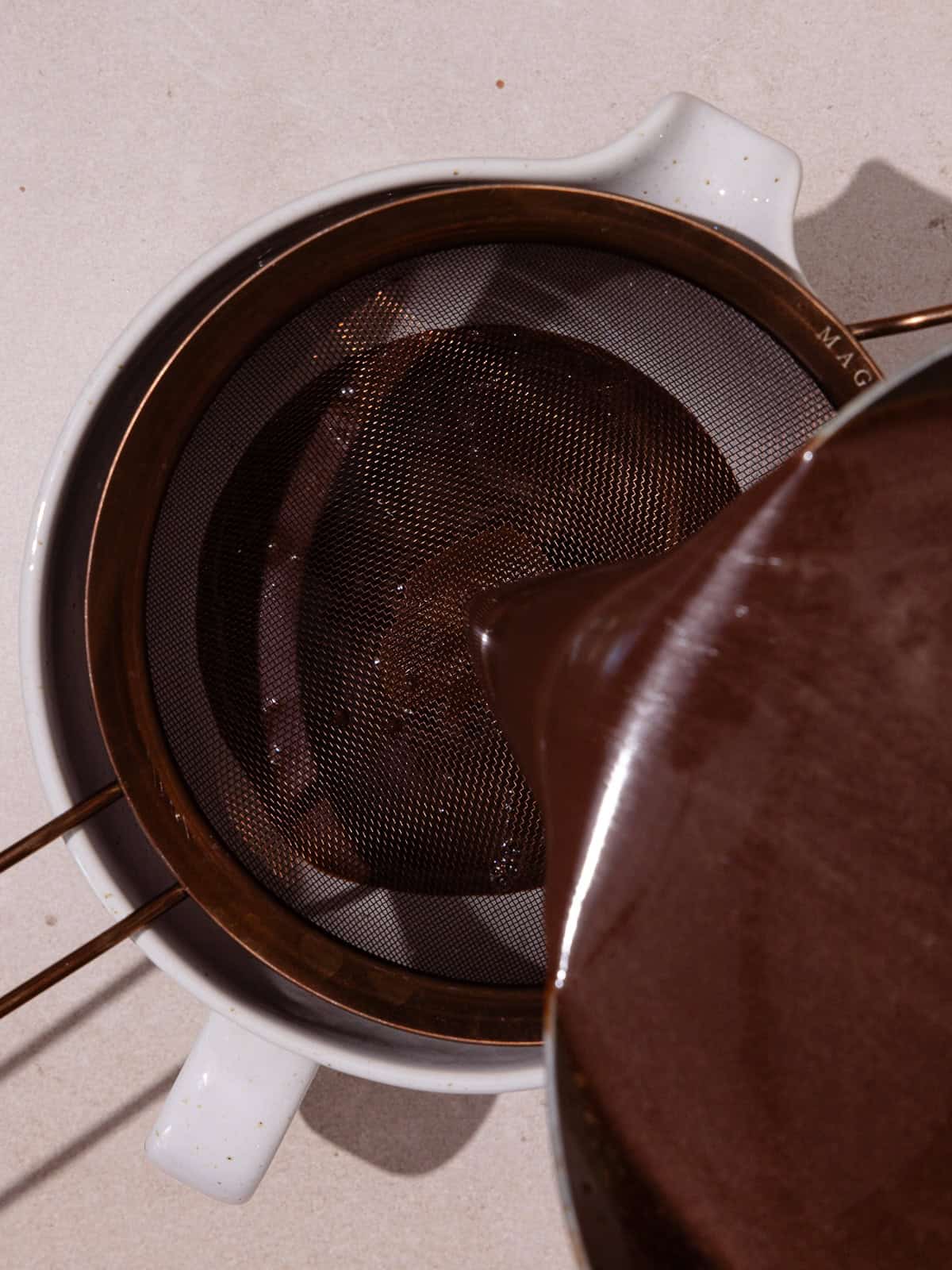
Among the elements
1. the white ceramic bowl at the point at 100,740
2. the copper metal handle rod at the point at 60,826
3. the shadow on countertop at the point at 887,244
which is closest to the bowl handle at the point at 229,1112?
the white ceramic bowl at the point at 100,740

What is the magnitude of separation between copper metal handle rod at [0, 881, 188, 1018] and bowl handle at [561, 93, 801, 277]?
37cm

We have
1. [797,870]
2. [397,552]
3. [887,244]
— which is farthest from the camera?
[887,244]

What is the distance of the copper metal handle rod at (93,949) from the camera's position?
38cm

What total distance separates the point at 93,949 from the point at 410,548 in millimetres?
252

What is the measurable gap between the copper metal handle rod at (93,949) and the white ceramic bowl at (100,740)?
0.07 feet

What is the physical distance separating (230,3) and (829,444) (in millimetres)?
577

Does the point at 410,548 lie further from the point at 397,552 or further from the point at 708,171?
the point at 708,171

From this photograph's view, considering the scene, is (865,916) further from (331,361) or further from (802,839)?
(331,361)

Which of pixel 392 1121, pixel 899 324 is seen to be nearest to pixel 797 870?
pixel 899 324

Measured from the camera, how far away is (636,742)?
0.82 ft

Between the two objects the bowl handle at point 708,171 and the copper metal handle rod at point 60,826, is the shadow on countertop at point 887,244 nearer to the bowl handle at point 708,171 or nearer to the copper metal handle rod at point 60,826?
the bowl handle at point 708,171

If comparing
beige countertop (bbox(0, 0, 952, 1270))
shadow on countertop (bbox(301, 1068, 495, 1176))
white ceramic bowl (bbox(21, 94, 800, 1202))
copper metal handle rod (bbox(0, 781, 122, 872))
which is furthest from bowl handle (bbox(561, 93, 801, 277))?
shadow on countertop (bbox(301, 1068, 495, 1176))

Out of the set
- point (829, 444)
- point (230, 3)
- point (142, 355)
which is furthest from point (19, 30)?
point (829, 444)

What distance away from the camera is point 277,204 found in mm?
631
